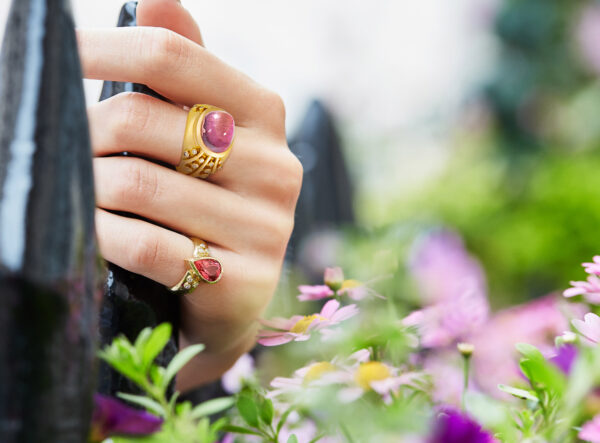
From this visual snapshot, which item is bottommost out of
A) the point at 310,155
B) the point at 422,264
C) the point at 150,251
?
the point at 310,155

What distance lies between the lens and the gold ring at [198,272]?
23.2 inches

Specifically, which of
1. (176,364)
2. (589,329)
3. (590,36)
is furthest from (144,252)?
(590,36)

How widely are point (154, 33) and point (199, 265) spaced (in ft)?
0.82

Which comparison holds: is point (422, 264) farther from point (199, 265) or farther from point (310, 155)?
point (310, 155)

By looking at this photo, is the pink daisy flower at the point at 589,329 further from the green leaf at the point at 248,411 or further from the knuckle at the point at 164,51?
the knuckle at the point at 164,51

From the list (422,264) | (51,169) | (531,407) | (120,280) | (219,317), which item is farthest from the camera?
(422,264)

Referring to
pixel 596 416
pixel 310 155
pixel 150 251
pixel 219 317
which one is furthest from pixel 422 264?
pixel 310 155

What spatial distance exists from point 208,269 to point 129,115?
0.18m

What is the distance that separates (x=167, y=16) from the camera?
0.66 meters

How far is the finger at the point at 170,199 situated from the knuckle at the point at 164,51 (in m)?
0.11

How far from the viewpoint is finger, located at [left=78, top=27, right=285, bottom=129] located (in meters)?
0.56

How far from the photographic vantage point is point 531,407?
0.40 m

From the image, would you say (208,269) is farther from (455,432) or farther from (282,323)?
(455,432)

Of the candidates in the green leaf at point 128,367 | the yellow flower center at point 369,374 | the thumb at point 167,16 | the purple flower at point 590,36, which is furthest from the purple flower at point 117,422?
the purple flower at point 590,36
